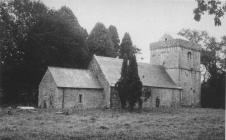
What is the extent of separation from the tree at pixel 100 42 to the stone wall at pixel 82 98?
20597 millimetres

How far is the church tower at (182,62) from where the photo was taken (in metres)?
48.0

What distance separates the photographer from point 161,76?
47000 millimetres

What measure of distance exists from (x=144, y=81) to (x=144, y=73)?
208cm

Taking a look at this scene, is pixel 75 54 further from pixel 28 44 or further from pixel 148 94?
pixel 148 94

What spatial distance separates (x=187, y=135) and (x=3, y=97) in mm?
34490

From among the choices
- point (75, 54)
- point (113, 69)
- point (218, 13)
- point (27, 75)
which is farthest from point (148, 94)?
point (218, 13)

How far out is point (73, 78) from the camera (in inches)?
1526

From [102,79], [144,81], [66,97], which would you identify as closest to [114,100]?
[102,79]

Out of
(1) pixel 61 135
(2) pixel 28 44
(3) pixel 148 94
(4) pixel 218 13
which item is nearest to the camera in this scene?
(4) pixel 218 13

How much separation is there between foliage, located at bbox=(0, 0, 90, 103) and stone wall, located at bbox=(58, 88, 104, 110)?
9053 mm

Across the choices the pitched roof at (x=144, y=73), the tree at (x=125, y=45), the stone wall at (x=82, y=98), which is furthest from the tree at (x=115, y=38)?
the stone wall at (x=82, y=98)

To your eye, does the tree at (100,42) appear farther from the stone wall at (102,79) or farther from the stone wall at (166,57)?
the stone wall at (102,79)

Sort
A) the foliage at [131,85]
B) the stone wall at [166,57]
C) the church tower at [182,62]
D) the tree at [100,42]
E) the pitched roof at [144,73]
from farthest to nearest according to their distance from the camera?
1. the tree at [100,42]
2. the stone wall at [166,57]
3. the church tower at [182,62]
4. the pitched roof at [144,73]
5. the foliage at [131,85]

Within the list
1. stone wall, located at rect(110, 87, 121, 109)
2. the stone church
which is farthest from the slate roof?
stone wall, located at rect(110, 87, 121, 109)
